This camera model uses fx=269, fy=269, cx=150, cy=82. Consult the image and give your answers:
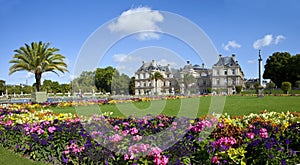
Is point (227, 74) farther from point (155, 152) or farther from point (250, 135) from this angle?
point (155, 152)

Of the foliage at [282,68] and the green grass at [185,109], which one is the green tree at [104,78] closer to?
the foliage at [282,68]

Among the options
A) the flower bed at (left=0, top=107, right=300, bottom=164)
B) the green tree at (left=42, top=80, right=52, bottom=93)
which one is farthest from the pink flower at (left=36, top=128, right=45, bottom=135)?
the green tree at (left=42, top=80, right=52, bottom=93)

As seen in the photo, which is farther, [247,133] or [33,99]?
[33,99]

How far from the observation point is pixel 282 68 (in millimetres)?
50719

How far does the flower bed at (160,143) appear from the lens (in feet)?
12.3

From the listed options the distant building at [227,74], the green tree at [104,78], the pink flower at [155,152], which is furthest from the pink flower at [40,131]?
the green tree at [104,78]

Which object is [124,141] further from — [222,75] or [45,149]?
[222,75]

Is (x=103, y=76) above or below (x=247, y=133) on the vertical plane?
above

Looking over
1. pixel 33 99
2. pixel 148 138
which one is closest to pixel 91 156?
pixel 148 138

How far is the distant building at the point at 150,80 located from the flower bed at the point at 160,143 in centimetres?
4476

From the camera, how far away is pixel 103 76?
236 feet

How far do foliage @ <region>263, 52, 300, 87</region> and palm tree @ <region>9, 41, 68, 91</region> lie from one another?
1636 inches

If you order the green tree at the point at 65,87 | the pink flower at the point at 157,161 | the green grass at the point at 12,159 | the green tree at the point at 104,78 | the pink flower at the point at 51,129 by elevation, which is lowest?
the green grass at the point at 12,159

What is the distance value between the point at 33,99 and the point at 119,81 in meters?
25.2
